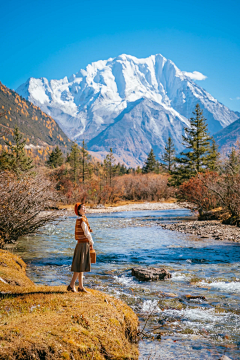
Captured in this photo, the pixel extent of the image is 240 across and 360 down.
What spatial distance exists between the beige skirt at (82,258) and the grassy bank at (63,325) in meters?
0.51

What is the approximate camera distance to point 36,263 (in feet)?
39.7

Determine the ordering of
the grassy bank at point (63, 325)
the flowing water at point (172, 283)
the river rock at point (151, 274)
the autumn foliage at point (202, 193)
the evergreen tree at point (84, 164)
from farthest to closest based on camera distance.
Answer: the evergreen tree at point (84, 164) → the autumn foliage at point (202, 193) → the river rock at point (151, 274) → the flowing water at point (172, 283) → the grassy bank at point (63, 325)

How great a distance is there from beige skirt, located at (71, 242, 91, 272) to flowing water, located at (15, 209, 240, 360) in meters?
1.77

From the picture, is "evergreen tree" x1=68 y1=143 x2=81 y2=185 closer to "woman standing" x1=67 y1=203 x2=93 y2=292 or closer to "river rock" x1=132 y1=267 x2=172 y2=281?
"river rock" x1=132 y1=267 x2=172 y2=281

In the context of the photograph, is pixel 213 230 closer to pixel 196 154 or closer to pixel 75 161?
pixel 196 154

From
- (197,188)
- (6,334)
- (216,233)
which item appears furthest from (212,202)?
(6,334)

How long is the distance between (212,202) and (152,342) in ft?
78.9

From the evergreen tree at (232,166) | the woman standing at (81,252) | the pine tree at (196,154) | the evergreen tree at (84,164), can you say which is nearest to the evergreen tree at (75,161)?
the evergreen tree at (84,164)

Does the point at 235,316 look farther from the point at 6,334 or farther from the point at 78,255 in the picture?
the point at 6,334

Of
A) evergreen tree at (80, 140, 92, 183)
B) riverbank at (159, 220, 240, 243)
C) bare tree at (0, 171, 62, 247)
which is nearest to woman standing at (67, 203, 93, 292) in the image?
bare tree at (0, 171, 62, 247)

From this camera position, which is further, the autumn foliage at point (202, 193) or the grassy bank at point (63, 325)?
the autumn foliage at point (202, 193)

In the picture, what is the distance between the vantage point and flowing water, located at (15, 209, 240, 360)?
5.55 m

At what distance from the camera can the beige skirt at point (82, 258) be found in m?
6.18

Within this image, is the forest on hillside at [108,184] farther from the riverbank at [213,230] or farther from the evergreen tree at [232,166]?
the riverbank at [213,230]
